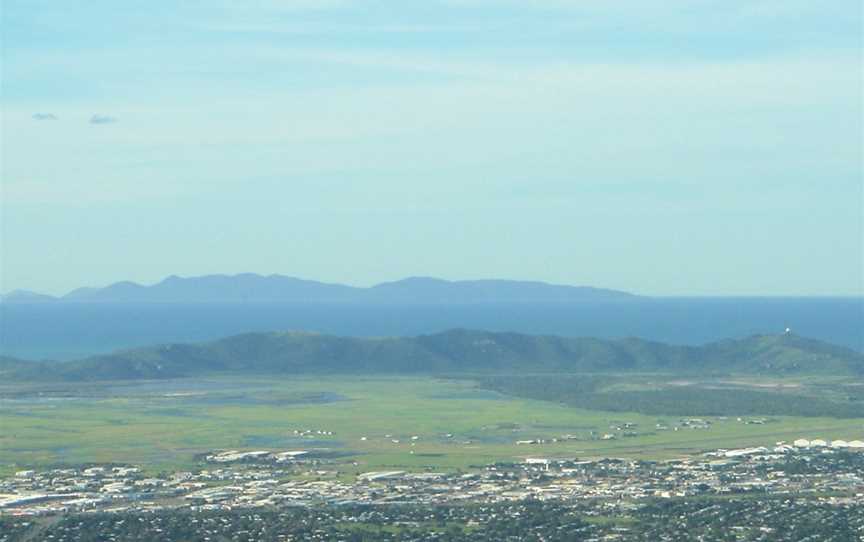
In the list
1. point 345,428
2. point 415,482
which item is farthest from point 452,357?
point 415,482

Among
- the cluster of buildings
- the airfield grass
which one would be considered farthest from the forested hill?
the cluster of buildings

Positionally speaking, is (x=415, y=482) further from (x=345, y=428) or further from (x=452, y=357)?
(x=452, y=357)

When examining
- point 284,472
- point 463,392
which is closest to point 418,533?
point 284,472

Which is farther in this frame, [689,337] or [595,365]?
[689,337]

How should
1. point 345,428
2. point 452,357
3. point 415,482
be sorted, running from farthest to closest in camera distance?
point 452,357, point 345,428, point 415,482

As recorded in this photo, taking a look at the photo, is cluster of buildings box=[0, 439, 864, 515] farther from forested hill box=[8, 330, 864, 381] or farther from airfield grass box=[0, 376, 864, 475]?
forested hill box=[8, 330, 864, 381]

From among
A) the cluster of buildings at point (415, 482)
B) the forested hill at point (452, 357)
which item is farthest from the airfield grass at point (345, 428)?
the forested hill at point (452, 357)

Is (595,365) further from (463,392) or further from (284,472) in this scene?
(284,472)
